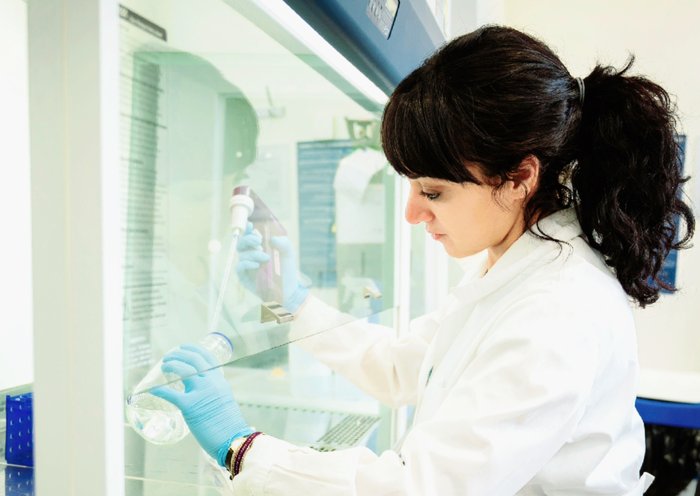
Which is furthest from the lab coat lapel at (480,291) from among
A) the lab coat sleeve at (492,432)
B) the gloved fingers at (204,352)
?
the gloved fingers at (204,352)

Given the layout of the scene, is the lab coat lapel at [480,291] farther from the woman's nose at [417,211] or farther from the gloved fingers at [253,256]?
the gloved fingers at [253,256]

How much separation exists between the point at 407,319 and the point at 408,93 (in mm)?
1138

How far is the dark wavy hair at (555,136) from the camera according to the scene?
86 centimetres

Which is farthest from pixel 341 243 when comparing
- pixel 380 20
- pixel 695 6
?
pixel 695 6

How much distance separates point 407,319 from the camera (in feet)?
6.36

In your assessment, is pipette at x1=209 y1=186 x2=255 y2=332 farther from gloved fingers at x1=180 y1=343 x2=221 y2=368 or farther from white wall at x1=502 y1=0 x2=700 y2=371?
white wall at x1=502 y1=0 x2=700 y2=371

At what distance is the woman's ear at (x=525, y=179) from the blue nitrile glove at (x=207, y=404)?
57cm

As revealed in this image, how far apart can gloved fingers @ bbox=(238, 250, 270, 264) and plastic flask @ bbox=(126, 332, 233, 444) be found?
23 cm

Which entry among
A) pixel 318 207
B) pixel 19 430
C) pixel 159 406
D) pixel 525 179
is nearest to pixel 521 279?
pixel 525 179

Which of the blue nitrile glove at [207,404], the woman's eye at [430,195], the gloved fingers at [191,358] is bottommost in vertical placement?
the blue nitrile glove at [207,404]

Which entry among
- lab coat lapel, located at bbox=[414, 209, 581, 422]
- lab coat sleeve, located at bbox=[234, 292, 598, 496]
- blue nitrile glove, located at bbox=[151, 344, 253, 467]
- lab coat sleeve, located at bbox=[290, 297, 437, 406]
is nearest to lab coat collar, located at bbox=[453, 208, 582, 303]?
lab coat lapel, located at bbox=[414, 209, 581, 422]

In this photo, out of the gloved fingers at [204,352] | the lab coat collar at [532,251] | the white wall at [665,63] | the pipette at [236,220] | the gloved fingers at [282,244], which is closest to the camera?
the gloved fingers at [204,352]

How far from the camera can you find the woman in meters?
0.79

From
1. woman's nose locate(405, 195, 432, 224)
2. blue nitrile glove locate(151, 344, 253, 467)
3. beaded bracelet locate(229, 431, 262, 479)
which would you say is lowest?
beaded bracelet locate(229, 431, 262, 479)
